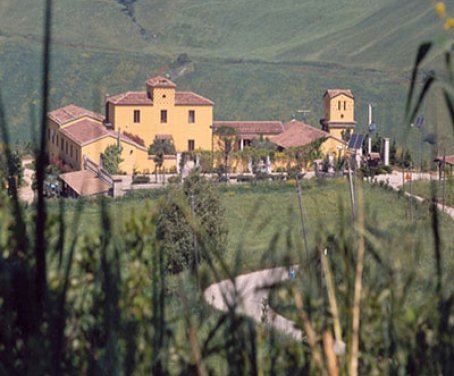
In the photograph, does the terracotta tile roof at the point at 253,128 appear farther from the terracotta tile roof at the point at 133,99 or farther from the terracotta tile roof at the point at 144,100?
the terracotta tile roof at the point at 133,99

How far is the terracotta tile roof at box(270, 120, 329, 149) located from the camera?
29.1 meters

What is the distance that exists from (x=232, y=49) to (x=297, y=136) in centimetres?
3003

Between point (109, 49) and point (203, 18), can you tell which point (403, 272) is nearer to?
point (109, 49)

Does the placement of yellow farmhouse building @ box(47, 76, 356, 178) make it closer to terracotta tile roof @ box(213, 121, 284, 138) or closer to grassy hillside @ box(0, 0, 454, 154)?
terracotta tile roof @ box(213, 121, 284, 138)

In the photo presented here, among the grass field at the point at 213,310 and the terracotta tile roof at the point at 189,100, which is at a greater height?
the terracotta tile roof at the point at 189,100

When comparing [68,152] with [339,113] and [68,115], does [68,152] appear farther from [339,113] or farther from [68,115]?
[339,113]

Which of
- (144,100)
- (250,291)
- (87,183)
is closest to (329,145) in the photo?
(144,100)

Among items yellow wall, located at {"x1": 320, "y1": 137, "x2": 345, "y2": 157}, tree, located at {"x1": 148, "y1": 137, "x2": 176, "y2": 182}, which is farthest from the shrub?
yellow wall, located at {"x1": 320, "y1": 137, "x2": 345, "y2": 157}

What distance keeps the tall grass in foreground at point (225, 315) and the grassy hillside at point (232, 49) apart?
34547mm

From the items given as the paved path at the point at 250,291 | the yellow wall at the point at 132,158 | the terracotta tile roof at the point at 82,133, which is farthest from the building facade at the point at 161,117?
the paved path at the point at 250,291

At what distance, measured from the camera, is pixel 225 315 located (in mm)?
1408

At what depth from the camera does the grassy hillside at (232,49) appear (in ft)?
149

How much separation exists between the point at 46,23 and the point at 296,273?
433mm

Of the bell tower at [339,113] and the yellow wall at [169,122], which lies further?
the bell tower at [339,113]
